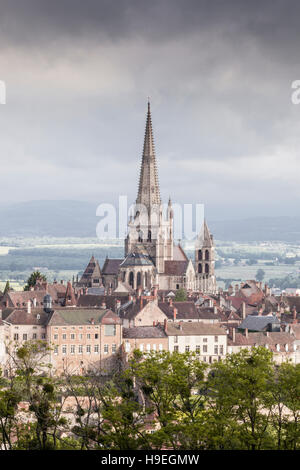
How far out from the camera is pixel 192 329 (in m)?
104

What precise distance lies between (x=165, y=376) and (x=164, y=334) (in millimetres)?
52907

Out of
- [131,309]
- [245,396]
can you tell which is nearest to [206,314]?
[131,309]

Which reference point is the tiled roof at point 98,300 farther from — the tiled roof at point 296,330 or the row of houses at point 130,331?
the tiled roof at point 296,330

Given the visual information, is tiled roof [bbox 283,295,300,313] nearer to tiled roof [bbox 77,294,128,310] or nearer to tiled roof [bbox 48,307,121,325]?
tiled roof [bbox 77,294,128,310]

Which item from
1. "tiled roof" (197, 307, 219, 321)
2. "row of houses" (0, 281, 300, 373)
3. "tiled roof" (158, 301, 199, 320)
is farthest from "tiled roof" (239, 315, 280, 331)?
"tiled roof" (158, 301, 199, 320)

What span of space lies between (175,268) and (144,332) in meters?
92.4

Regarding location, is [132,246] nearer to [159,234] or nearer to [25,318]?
[159,234]

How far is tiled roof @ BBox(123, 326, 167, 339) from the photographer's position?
330ft

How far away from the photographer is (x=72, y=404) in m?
71.4

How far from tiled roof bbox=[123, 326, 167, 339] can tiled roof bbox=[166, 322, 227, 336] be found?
944 millimetres

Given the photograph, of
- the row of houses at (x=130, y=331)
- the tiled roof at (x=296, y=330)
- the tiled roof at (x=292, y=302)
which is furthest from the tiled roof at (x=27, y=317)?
the tiled roof at (x=292, y=302)

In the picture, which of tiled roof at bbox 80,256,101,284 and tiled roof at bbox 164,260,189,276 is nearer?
tiled roof at bbox 80,256,101,284

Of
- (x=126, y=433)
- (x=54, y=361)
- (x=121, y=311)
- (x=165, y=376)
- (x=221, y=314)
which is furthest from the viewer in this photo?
(x=221, y=314)
